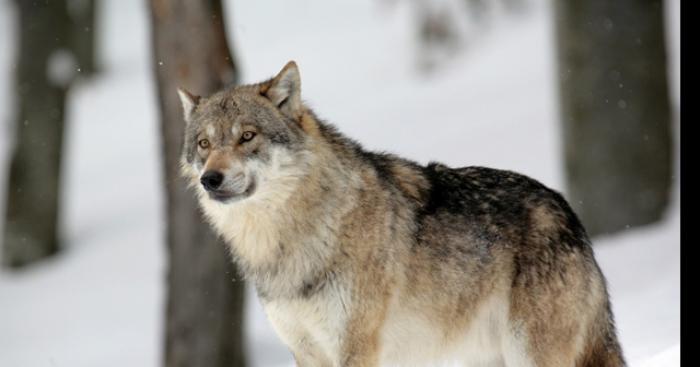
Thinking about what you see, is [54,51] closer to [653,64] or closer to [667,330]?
[653,64]

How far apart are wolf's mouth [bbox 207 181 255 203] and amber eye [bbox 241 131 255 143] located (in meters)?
0.23

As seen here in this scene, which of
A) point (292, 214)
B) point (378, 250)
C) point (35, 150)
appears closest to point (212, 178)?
point (292, 214)

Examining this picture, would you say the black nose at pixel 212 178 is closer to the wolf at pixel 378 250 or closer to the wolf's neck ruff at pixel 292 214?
the wolf at pixel 378 250

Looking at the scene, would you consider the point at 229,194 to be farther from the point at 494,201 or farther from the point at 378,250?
the point at 494,201

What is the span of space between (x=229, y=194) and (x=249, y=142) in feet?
0.99

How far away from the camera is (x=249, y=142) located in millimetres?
5695

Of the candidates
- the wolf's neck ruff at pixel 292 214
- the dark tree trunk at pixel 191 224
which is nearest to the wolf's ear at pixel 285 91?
the wolf's neck ruff at pixel 292 214

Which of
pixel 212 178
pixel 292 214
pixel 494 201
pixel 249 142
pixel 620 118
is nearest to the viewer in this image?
pixel 212 178

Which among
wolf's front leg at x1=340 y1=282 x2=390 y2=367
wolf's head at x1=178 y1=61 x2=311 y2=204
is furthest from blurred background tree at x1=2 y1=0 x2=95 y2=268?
wolf's front leg at x1=340 y1=282 x2=390 y2=367

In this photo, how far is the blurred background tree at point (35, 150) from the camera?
1683 cm

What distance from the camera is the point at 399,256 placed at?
579 cm

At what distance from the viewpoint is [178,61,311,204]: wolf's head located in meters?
5.59

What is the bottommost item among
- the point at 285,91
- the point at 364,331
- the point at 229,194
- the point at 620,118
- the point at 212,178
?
the point at 364,331

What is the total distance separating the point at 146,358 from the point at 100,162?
1143 centimetres
